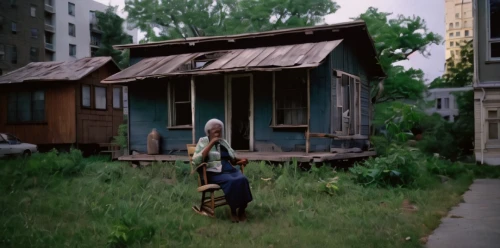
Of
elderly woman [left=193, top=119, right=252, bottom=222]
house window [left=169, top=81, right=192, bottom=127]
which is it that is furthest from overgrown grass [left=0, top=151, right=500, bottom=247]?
house window [left=169, top=81, right=192, bottom=127]

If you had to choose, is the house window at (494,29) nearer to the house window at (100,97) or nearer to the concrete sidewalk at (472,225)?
the concrete sidewalk at (472,225)

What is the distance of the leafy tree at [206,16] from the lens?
27.3m

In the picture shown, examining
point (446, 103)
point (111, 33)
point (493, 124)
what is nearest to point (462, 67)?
point (493, 124)

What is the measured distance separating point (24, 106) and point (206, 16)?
579 inches

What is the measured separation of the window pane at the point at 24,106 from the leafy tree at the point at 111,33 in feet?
57.0

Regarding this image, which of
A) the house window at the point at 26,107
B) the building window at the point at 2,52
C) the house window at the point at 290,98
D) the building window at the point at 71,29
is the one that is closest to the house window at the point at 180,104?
the house window at the point at 290,98

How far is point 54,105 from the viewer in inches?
724

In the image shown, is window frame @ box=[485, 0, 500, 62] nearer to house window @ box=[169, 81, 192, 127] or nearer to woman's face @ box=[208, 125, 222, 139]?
house window @ box=[169, 81, 192, 127]

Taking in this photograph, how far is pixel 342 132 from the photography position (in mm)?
12445

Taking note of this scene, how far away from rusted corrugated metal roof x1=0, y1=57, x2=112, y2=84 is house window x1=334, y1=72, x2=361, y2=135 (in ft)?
34.0

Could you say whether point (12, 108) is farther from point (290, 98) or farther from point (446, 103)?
point (446, 103)

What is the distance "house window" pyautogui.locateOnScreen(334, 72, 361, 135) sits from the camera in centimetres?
1236

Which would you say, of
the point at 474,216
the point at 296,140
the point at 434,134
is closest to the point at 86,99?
the point at 296,140

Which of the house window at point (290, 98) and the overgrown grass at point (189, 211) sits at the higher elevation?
the house window at point (290, 98)
